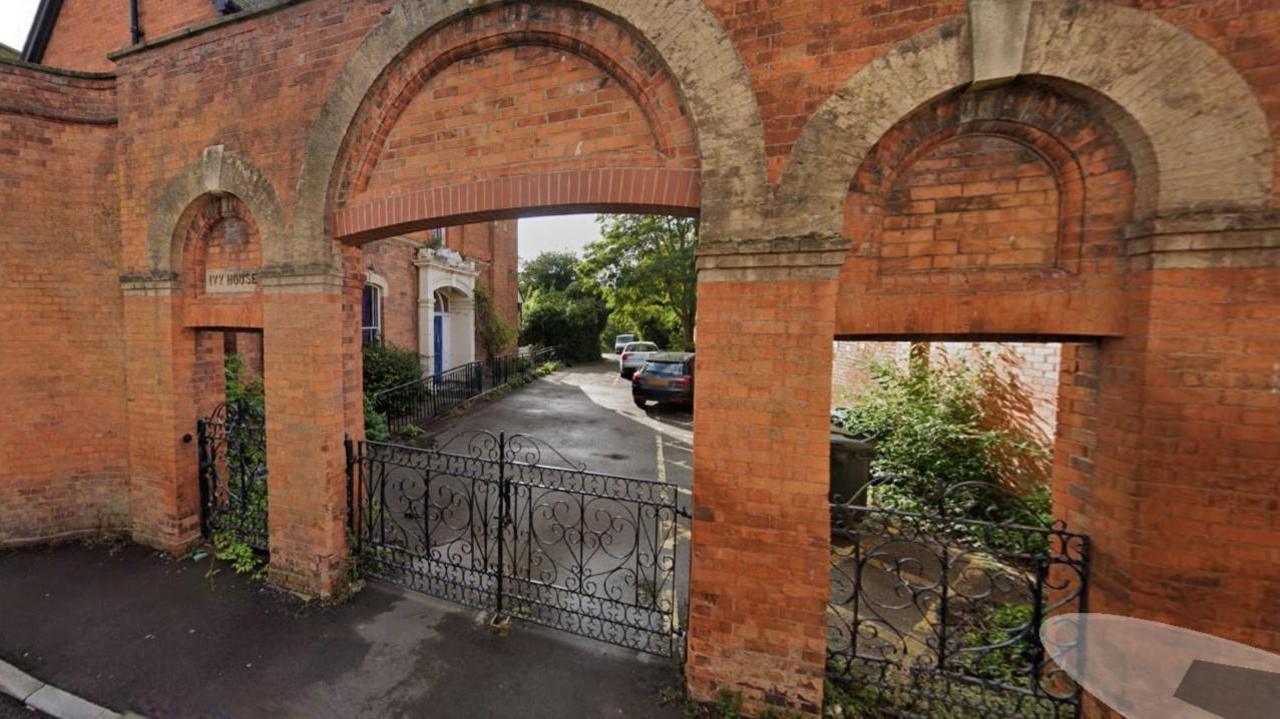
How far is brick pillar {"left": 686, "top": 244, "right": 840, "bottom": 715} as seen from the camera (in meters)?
2.58

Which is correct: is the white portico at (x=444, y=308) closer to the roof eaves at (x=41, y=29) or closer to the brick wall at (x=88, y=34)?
the brick wall at (x=88, y=34)

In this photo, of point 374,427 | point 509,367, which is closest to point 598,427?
point 374,427

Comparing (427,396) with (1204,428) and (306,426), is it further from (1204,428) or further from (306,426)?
(1204,428)

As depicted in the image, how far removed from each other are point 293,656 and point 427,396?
769cm

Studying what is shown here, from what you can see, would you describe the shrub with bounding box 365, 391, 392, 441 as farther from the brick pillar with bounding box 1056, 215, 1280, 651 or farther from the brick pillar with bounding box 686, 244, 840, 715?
the brick pillar with bounding box 1056, 215, 1280, 651

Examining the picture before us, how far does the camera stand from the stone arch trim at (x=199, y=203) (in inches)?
149

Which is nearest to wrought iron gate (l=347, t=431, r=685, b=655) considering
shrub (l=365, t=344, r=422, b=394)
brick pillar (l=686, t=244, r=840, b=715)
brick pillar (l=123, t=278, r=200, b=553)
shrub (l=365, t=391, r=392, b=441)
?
brick pillar (l=686, t=244, r=840, b=715)

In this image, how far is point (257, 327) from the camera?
13.6ft

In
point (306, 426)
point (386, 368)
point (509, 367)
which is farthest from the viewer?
point (509, 367)

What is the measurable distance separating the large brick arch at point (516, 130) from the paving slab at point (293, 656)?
3211 millimetres

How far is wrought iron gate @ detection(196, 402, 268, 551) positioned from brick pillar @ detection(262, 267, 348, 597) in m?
0.93

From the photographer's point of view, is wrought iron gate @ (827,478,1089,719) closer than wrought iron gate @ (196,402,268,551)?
Yes

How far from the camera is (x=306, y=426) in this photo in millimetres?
3705

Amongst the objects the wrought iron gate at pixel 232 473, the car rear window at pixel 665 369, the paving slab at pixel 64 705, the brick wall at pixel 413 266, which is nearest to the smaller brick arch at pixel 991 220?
the paving slab at pixel 64 705
